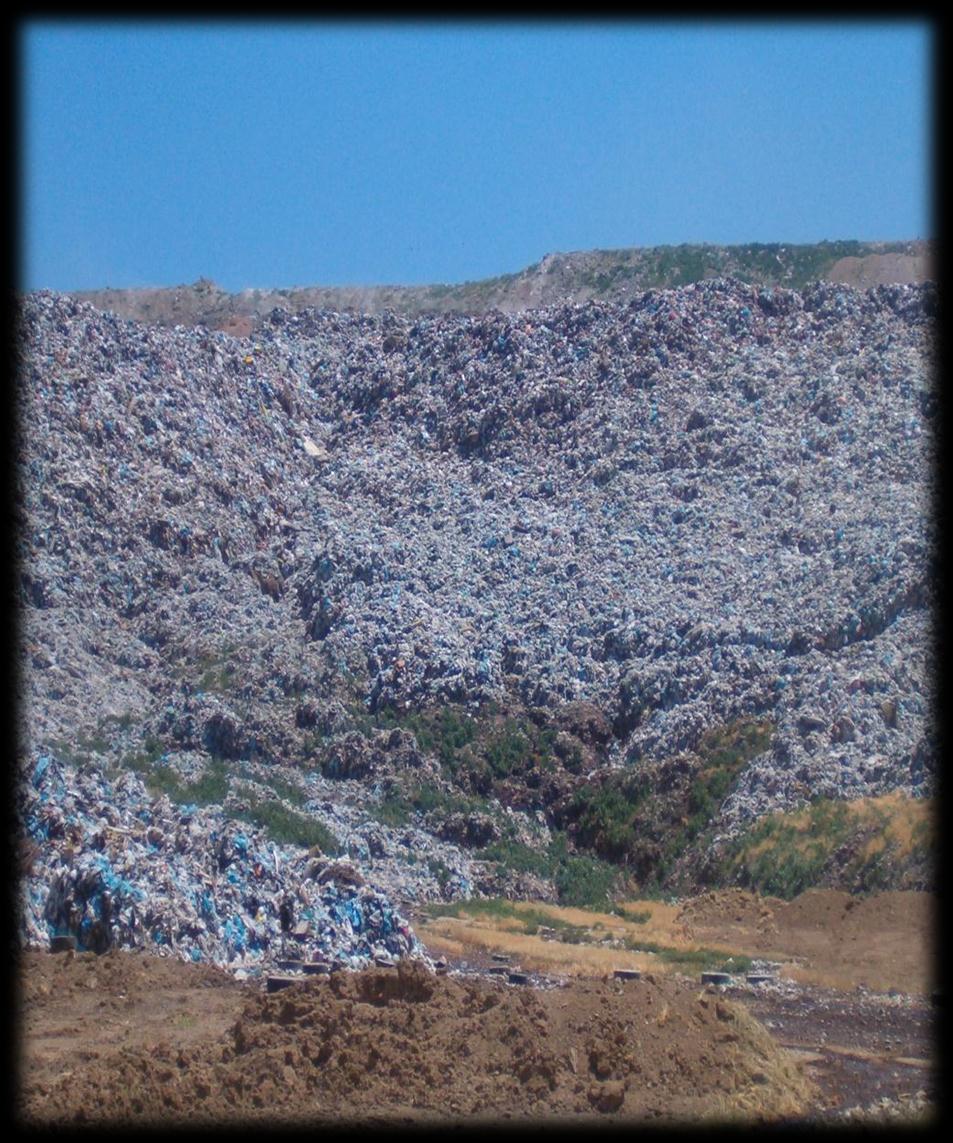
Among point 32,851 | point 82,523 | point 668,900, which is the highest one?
point 82,523

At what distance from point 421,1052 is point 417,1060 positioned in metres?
0.11

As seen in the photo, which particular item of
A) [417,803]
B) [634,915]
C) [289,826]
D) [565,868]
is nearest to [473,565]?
[417,803]

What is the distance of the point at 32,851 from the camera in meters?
14.7

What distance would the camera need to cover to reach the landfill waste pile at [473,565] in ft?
74.8

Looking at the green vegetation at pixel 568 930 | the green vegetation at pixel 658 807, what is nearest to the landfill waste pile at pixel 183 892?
the green vegetation at pixel 568 930

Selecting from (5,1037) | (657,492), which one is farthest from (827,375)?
(5,1037)

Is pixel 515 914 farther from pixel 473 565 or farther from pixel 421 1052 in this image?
pixel 473 565

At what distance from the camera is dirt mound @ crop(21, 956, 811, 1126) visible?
9.69 m

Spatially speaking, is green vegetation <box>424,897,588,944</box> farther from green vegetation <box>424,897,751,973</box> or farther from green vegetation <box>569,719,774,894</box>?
green vegetation <box>569,719,774,894</box>

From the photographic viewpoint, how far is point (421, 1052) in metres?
10.5

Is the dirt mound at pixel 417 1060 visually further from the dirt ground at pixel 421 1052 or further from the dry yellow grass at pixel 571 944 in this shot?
the dry yellow grass at pixel 571 944

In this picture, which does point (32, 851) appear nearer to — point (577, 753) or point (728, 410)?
point (577, 753)

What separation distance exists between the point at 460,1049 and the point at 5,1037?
3.86m

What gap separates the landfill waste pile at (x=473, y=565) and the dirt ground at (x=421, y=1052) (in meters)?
2.51
